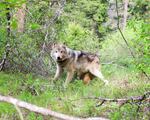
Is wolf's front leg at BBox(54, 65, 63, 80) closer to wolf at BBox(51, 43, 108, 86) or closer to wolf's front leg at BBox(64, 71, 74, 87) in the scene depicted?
wolf at BBox(51, 43, 108, 86)

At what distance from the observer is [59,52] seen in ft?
32.1

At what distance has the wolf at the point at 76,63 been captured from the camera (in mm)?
9734

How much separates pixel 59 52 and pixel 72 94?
229cm

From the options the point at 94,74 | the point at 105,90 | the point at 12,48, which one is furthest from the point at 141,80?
the point at 12,48

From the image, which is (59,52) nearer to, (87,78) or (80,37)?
(87,78)

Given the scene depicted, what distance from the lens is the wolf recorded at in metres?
9.73

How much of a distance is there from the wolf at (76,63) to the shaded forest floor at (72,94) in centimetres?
55

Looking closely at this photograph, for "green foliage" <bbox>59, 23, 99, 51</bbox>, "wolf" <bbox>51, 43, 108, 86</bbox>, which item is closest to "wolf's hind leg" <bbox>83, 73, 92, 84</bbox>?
"wolf" <bbox>51, 43, 108, 86</bbox>

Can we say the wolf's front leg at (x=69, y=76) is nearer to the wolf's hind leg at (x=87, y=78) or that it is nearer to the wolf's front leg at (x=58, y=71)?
the wolf's front leg at (x=58, y=71)

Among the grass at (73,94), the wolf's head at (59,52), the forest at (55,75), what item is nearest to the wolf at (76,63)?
the wolf's head at (59,52)

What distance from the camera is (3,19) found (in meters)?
8.97

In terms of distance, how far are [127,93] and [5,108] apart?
2248 millimetres

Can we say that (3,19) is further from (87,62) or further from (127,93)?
(127,93)

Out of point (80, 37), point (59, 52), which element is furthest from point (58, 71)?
point (80, 37)
